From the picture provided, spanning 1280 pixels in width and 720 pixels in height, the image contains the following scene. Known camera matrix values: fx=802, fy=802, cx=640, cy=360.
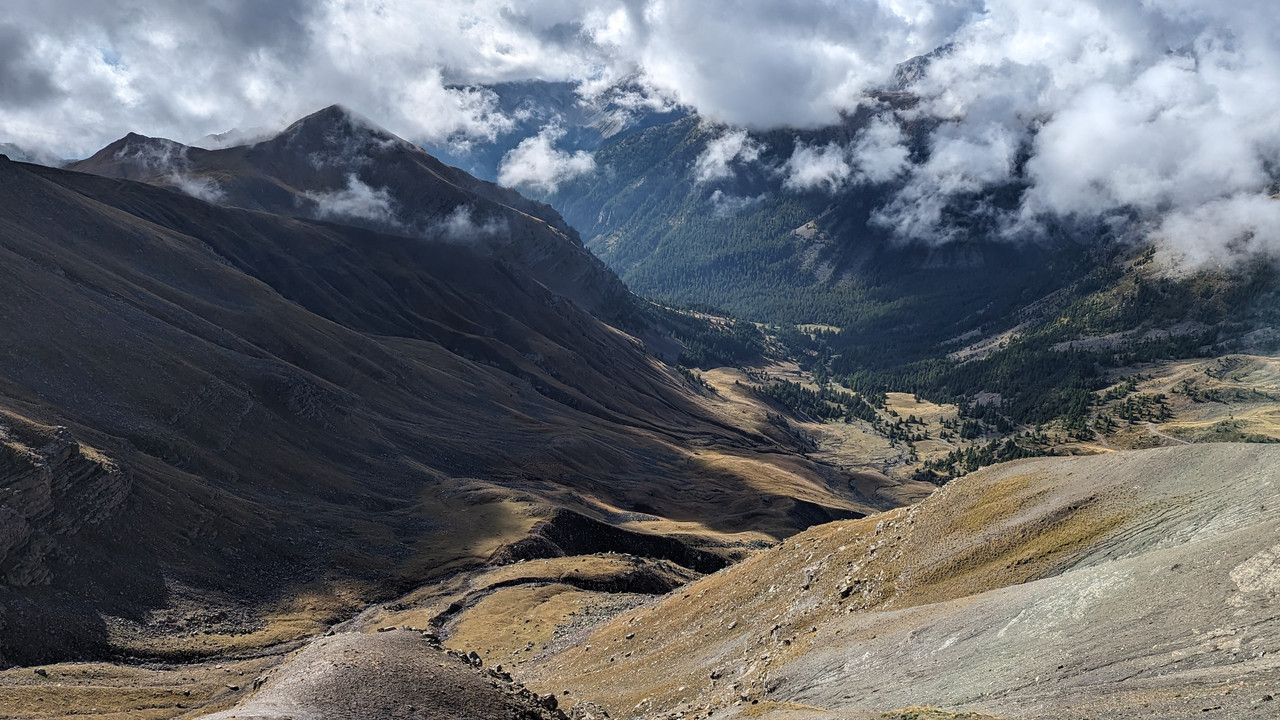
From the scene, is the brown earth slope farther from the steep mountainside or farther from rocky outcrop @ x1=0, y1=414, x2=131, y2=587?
rocky outcrop @ x1=0, y1=414, x2=131, y2=587

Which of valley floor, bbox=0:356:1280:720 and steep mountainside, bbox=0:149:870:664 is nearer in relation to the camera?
valley floor, bbox=0:356:1280:720

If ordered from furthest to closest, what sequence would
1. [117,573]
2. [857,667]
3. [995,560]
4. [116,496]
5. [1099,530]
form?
[116,496] → [117,573] → [995,560] → [1099,530] → [857,667]

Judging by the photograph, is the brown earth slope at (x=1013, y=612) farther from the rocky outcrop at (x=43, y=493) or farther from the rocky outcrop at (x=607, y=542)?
the rocky outcrop at (x=607, y=542)

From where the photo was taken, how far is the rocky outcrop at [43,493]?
268 feet

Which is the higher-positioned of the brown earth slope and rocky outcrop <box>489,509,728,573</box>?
the brown earth slope

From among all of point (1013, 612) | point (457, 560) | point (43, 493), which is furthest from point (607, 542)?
point (1013, 612)

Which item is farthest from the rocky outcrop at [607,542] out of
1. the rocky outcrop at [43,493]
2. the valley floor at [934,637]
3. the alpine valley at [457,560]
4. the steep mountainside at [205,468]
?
the rocky outcrop at [43,493]

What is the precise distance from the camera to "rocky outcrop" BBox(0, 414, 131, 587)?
81.6 meters

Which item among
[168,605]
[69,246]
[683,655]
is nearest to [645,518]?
[168,605]

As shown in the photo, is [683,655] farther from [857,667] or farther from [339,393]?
[339,393]

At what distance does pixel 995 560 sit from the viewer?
5331 centimetres

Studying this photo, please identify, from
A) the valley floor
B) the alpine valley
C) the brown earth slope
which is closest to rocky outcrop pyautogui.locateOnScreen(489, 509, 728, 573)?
the alpine valley

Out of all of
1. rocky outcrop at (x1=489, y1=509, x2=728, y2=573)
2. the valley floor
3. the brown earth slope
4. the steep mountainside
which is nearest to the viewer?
the brown earth slope

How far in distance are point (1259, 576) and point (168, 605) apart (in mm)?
99713
